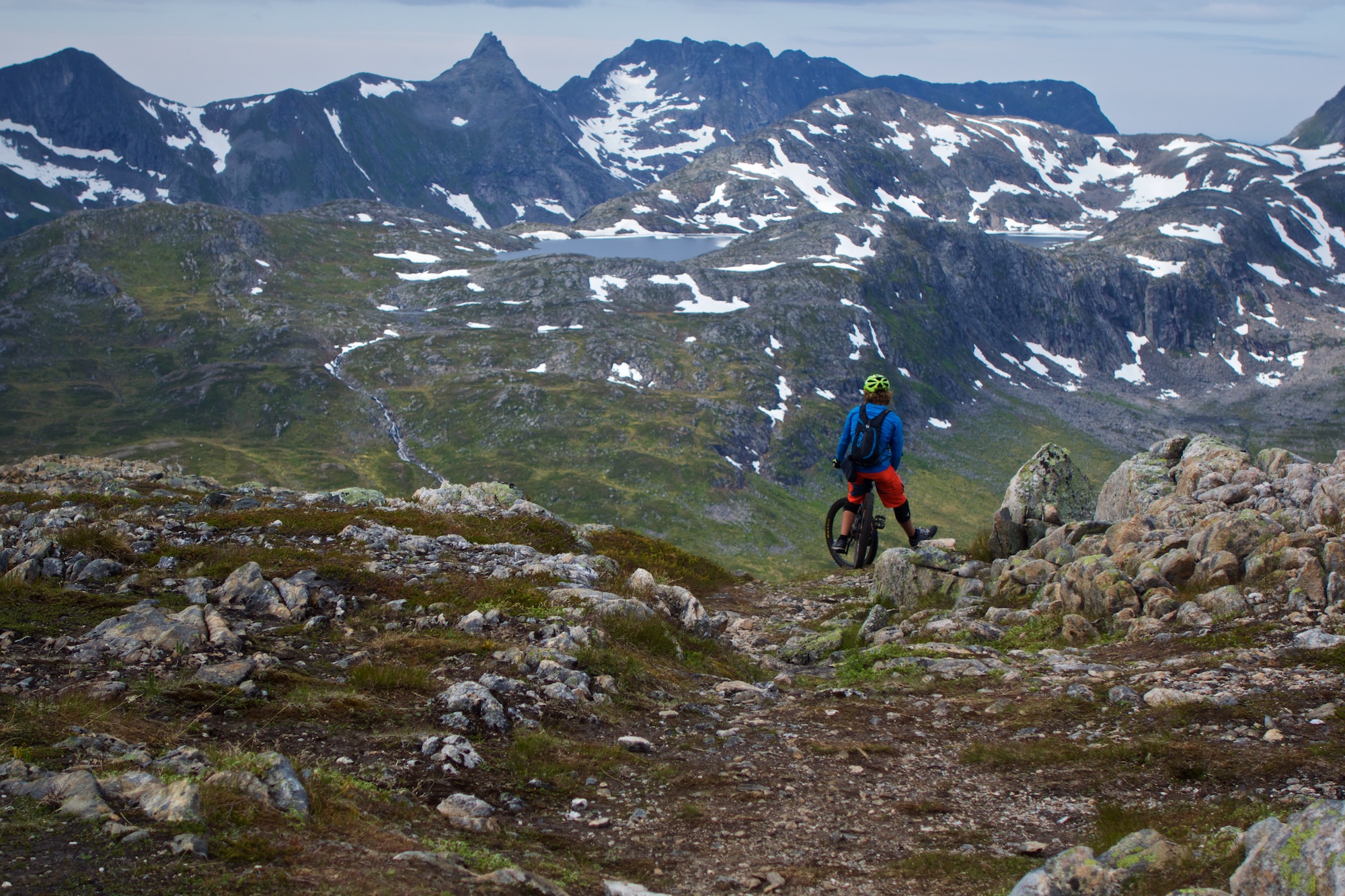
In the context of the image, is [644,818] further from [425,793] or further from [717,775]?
[425,793]

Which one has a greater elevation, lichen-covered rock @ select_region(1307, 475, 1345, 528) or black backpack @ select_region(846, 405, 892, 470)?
black backpack @ select_region(846, 405, 892, 470)

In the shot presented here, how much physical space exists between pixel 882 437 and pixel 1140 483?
35.0 ft

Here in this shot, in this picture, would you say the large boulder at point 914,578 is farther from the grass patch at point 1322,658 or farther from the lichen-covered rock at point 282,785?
the lichen-covered rock at point 282,785

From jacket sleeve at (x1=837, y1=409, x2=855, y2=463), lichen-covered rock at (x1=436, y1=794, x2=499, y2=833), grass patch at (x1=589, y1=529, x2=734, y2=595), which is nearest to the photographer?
lichen-covered rock at (x1=436, y1=794, x2=499, y2=833)

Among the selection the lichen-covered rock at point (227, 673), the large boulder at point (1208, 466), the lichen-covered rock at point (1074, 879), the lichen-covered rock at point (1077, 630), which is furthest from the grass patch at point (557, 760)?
the large boulder at point (1208, 466)

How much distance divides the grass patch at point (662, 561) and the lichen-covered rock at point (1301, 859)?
61.9 ft

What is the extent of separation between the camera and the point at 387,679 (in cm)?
1191

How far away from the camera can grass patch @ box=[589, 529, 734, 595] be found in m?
26.9

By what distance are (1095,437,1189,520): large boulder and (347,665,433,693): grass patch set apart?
19.1m

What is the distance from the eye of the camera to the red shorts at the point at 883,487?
18.3m

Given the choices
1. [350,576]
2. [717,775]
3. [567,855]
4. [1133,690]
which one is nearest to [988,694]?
[1133,690]

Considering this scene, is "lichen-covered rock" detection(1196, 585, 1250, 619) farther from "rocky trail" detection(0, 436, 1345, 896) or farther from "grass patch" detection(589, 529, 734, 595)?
"grass patch" detection(589, 529, 734, 595)

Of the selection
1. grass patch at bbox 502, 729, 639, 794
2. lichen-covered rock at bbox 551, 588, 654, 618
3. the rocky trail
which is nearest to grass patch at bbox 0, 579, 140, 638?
the rocky trail

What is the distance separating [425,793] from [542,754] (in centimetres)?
172
